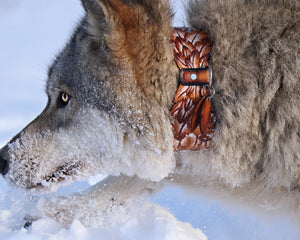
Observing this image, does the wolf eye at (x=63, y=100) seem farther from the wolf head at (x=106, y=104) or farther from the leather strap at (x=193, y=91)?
the leather strap at (x=193, y=91)

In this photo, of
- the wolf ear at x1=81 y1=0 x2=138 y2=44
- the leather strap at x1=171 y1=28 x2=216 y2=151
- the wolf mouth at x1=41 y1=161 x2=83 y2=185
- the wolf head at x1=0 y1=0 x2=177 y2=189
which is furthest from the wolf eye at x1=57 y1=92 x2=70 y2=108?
the leather strap at x1=171 y1=28 x2=216 y2=151

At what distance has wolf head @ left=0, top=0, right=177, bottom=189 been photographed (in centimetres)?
167

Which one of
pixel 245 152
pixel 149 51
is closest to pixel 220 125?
pixel 245 152

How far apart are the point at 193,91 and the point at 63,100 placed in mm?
878

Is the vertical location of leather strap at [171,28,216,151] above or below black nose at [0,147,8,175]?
above

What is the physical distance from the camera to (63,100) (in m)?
1.96

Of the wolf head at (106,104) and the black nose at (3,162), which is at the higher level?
the wolf head at (106,104)

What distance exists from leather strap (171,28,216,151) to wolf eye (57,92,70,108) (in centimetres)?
72

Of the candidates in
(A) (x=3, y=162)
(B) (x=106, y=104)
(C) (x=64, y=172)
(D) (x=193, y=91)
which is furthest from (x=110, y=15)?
(A) (x=3, y=162)

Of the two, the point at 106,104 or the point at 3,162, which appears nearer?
the point at 106,104

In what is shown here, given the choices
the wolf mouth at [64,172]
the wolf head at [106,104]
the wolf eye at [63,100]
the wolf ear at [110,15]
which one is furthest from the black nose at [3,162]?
the wolf ear at [110,15]

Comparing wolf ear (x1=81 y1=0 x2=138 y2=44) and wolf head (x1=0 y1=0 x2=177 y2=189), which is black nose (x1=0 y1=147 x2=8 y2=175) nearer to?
wolf head (x1=0 y1=0 x2=177 y2=189)

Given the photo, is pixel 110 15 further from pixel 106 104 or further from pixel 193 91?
pixel 193 91

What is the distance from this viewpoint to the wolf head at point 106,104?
65.6 inches
